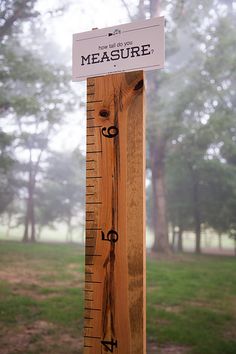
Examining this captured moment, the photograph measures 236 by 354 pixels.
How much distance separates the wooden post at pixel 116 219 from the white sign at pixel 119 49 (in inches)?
2.8

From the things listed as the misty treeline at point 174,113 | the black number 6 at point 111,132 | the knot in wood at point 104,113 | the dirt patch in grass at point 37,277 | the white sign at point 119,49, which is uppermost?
the misty treeline at point 174,113

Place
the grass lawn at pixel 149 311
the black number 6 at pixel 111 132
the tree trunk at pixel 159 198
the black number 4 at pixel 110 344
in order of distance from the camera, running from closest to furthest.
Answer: the black number 4 at pixel 110 344
the black number 6 at pixel 111 132
the grass lawn at pixel 149 311
the tree trunk at pixel 159 198

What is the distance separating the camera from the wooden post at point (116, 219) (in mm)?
1528

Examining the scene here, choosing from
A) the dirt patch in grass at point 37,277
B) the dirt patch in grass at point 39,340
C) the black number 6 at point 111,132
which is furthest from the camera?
the dirt patch in grass at point 37,277

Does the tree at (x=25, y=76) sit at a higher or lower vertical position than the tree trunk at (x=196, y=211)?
higher

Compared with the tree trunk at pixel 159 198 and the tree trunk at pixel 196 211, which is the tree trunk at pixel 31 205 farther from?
the tree trunk at pixel 196 211

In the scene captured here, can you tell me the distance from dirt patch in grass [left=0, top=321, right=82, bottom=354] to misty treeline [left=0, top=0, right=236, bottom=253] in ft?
20.1

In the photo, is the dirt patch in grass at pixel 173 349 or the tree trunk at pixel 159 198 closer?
the dirt patch in grass at pixel 173 349

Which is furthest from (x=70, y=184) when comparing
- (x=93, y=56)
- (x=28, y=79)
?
(x=93, y=56)

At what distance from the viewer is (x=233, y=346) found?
4.26 metres

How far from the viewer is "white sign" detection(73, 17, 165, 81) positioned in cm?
168

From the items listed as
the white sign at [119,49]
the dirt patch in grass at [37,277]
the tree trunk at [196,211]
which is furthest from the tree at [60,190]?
the white sign at [119,49]

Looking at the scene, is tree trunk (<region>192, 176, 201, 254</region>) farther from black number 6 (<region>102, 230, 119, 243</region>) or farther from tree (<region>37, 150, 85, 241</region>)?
black number 6 (<region>102, 230, 119, 243</region>)

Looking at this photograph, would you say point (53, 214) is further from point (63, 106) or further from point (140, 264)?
point (140, 264)
